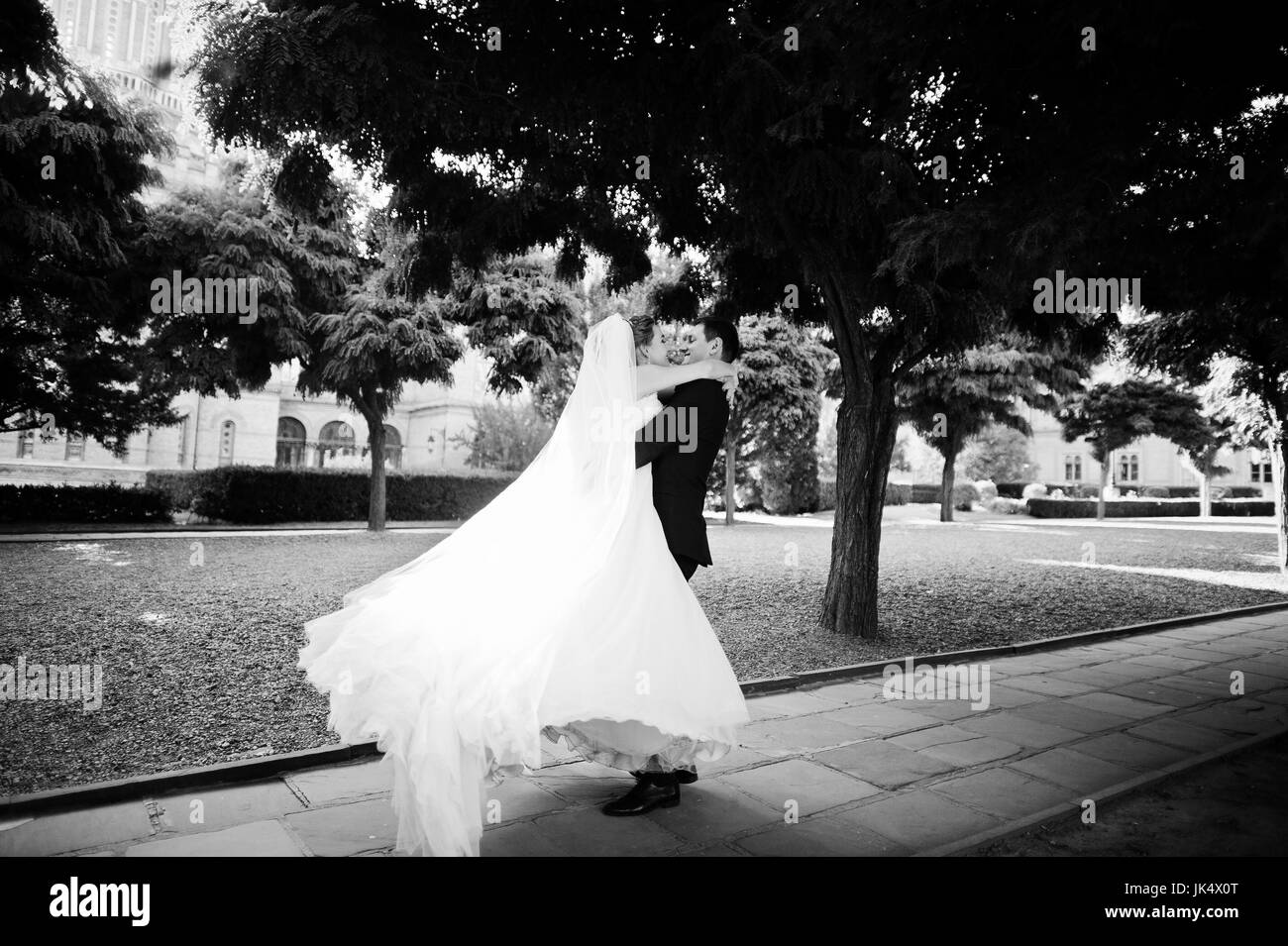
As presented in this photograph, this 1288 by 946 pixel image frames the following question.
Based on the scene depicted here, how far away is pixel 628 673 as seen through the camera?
311 cm

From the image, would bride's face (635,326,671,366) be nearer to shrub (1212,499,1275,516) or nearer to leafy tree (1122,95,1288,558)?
leafy tree (1122,95,1288,558)

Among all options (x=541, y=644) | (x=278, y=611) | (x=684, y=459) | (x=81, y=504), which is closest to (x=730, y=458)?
(x=278, y=611)

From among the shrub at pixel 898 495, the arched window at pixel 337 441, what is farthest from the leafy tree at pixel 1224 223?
the arched window at pixel 337 441

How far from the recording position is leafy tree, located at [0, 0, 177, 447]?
1236 centimetres

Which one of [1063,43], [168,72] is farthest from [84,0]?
[1063,43]

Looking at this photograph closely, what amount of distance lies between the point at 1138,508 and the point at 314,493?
1532 inches

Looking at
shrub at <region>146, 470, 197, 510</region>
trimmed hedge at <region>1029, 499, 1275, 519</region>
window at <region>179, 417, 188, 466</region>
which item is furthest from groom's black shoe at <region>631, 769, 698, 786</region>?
window at <region>179, 417, 188, 466</region>

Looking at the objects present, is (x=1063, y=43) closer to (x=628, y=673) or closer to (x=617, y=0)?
(x=617, y=0)

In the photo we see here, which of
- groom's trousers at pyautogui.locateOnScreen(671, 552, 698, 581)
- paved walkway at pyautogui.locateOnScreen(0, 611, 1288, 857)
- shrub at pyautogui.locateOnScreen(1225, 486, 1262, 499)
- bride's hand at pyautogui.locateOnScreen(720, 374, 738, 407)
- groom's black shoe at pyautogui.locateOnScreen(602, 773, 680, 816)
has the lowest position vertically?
paved walkway at pyautogui.locateOnScreen(0, 611, 1288, 857)

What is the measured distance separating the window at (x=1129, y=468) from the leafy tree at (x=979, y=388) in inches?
1589

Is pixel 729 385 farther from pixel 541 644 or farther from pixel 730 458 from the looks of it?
pixel 730 458

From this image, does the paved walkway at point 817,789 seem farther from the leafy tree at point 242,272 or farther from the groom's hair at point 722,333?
Answer: the leafy tree at point 242,272

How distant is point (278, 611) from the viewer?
808 cm

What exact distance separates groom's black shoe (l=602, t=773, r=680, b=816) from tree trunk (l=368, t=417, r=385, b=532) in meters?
16.8
